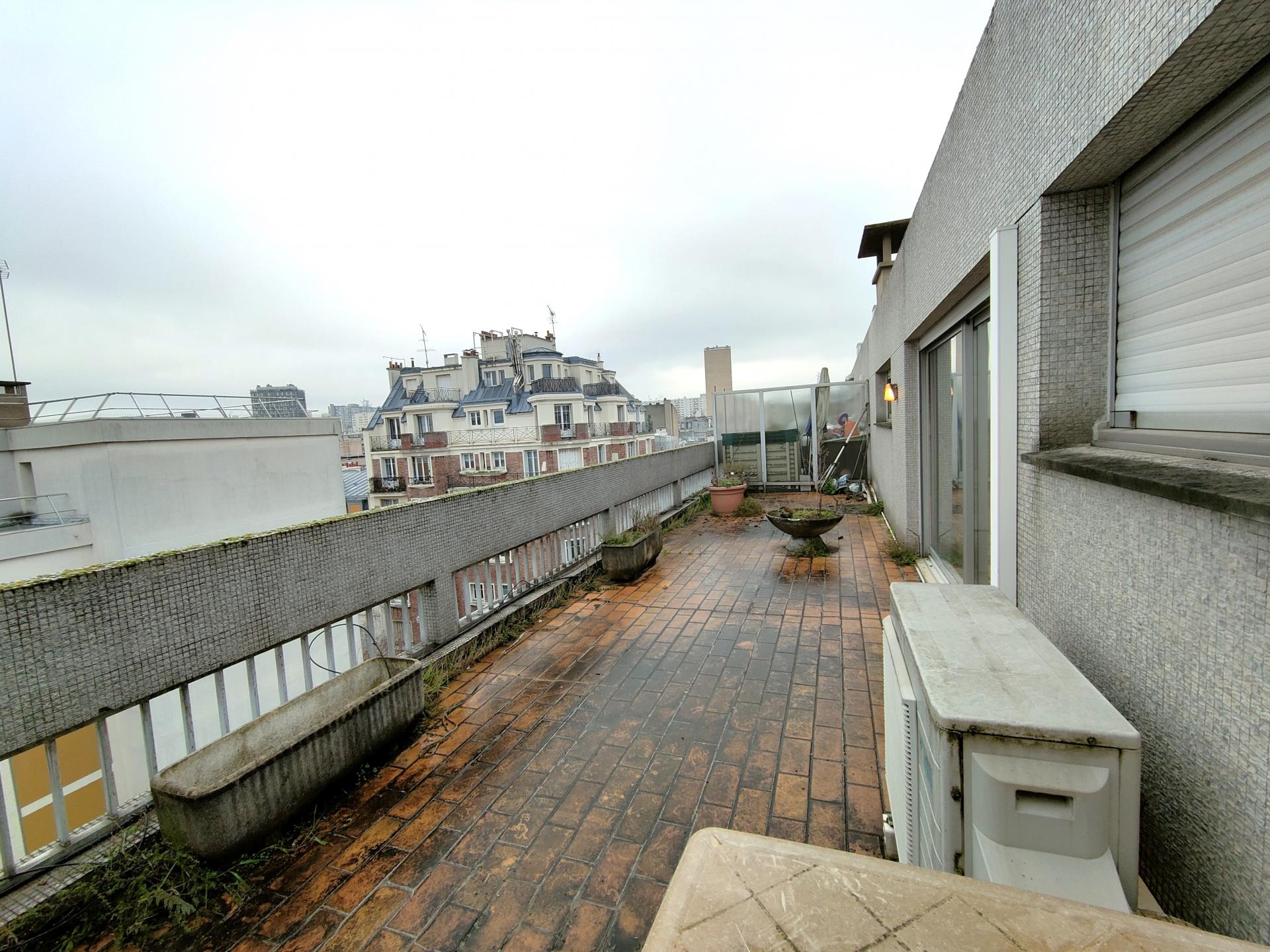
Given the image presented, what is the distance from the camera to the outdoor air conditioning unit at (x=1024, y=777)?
1.03 meters

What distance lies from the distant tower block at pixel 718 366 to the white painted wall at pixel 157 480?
1908 centimetres

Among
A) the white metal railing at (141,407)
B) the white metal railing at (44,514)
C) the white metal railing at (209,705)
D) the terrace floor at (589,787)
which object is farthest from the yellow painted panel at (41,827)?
the white metal railing at (141,407)

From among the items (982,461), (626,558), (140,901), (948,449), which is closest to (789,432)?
(948,449)

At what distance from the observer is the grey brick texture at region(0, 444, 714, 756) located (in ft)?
5.90

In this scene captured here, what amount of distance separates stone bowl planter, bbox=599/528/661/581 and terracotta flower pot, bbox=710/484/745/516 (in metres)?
3.58

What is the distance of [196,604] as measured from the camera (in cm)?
226

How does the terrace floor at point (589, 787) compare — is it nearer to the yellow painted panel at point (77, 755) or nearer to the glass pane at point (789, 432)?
the yellow painted panel at point (77, 755)

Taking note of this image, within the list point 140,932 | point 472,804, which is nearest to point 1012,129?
point 472,804

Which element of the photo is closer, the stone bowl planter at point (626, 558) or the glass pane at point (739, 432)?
the stone bowl planter at point (626, 558)

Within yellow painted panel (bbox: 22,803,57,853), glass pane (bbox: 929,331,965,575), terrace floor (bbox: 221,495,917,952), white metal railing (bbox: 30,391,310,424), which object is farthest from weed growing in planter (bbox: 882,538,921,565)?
white metal railing (bbox: 30,391,310,424)

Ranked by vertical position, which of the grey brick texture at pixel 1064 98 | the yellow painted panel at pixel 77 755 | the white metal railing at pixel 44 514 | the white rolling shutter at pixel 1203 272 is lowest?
the yellow painted panel at pixel 77 755

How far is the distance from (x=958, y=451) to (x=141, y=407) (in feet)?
58.4

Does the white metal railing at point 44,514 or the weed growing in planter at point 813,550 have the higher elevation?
the white metal railing at point 44,514

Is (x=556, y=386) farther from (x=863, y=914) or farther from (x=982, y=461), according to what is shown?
(x=863, y=914)
